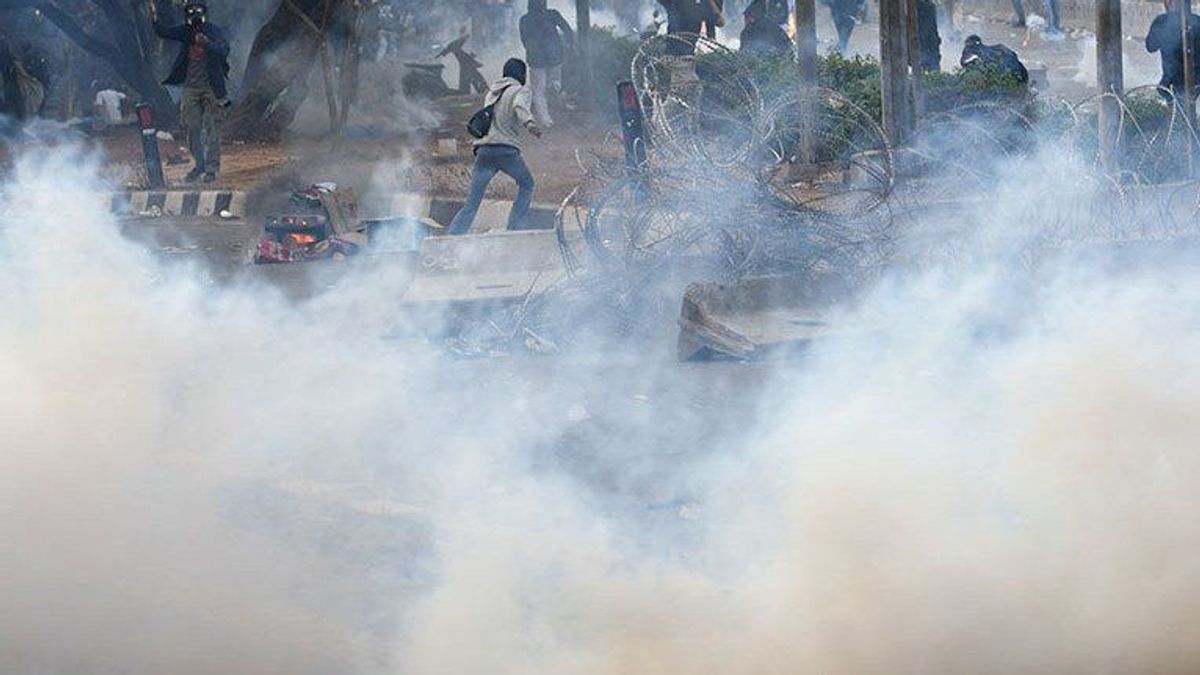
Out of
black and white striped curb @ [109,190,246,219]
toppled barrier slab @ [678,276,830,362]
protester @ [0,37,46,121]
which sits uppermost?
protester @ [0,37,46,121]

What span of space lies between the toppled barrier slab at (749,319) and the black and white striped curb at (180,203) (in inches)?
299

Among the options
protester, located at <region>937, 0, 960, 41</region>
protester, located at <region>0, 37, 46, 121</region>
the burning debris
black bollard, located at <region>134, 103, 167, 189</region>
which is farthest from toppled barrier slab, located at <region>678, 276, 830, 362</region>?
protester, located at <region>937, 0, 960, 41</region>

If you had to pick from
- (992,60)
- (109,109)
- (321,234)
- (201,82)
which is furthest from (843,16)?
(321,234)

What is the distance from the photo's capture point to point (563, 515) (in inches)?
250

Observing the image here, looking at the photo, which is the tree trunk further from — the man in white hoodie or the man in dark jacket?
the man in white hoodie

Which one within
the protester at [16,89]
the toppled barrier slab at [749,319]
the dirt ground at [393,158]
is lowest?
the dirt ground at [393,158]

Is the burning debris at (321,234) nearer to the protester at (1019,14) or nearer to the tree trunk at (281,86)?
the tree trunk at (281,86)

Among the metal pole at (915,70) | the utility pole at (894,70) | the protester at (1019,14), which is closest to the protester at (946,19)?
the protester at (1019,14)

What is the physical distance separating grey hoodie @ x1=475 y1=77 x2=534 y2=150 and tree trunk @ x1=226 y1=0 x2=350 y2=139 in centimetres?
782

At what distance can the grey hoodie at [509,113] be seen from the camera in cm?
1198

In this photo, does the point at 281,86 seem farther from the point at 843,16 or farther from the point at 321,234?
the point at 843,16

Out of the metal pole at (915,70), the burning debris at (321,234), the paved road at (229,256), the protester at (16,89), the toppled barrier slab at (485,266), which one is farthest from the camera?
the protester at (16,89)

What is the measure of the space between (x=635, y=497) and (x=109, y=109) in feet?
50.5

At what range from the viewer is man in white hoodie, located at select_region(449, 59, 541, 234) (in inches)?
473
